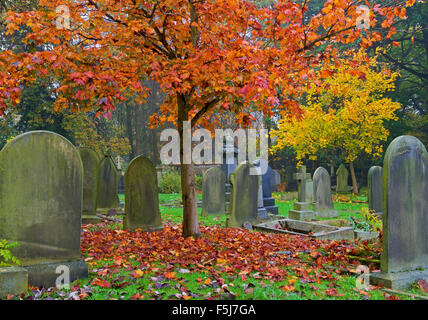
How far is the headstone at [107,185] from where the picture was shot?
11.3 meters

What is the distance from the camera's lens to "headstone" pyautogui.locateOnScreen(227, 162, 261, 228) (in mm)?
9531

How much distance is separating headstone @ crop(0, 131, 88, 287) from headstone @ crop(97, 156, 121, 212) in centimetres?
686

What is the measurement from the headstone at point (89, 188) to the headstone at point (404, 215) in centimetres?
732

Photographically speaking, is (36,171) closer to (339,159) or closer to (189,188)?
(189,188)

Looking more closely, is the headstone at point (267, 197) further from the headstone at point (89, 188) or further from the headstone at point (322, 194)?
the headstone at point (89, 188)

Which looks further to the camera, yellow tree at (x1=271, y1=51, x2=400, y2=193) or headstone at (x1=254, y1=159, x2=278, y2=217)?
yellow tree at (x1=271, y1=51, x2=400, y2=193)

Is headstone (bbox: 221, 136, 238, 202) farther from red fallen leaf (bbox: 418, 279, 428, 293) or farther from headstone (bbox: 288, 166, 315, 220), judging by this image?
red fallen leaf (bbox: 418, 279, 428, 293)

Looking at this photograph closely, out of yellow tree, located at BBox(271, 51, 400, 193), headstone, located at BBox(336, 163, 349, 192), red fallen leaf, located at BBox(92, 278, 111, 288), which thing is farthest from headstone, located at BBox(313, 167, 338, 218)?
red fallen leaf, located at BBox(92, 278, 111, 288)

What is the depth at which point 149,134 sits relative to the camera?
3044 centimetres

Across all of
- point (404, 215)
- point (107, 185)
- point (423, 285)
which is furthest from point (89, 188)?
point (423, 285)

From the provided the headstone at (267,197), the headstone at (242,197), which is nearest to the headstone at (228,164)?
the headstone at (267,197)

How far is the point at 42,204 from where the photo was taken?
4.33 metres

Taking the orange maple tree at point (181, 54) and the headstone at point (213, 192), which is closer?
the orange maple tree at point (181, 54)

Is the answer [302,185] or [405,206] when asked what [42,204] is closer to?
[405,206]
